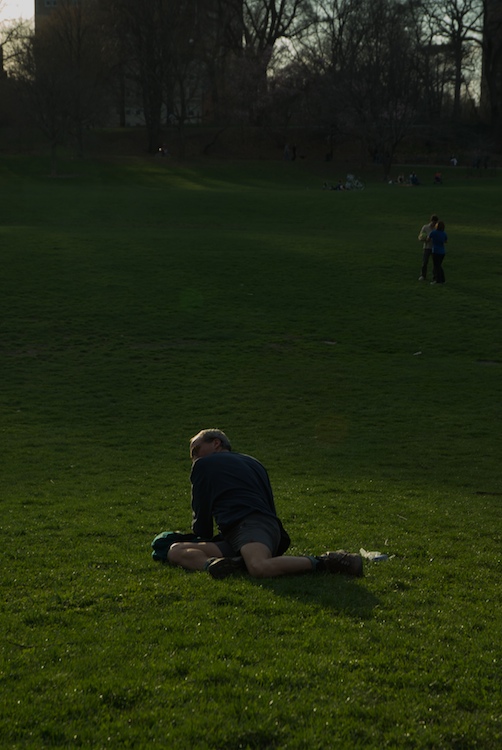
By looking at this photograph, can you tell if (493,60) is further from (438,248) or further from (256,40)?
(438,248)

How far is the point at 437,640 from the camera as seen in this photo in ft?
19.4

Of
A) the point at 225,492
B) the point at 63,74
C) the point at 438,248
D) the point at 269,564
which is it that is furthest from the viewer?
the point at 63,74

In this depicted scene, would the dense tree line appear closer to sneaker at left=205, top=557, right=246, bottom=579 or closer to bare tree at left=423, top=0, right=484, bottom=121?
bare tree at left=423, top=0, right=484, bottom=121

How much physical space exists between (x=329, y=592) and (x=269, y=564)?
26.2 inches

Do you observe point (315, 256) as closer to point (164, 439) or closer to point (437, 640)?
point (164, 439)

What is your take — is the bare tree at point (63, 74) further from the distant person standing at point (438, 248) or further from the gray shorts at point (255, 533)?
the gray shorts at point (255, 533)

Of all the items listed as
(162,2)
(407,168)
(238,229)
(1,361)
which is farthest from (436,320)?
(162,2)

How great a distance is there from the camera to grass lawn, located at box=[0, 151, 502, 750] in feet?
16.2

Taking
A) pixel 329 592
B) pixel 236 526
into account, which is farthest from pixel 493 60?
pixel 329 592

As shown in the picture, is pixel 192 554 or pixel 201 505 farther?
pixel 201 505

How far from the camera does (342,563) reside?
24.0 feet

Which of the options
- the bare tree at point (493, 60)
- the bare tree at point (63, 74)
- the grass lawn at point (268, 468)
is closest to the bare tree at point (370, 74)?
the bare tree at point (493, 60)

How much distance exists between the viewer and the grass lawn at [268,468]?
4.93 meters

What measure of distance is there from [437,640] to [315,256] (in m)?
31.3
